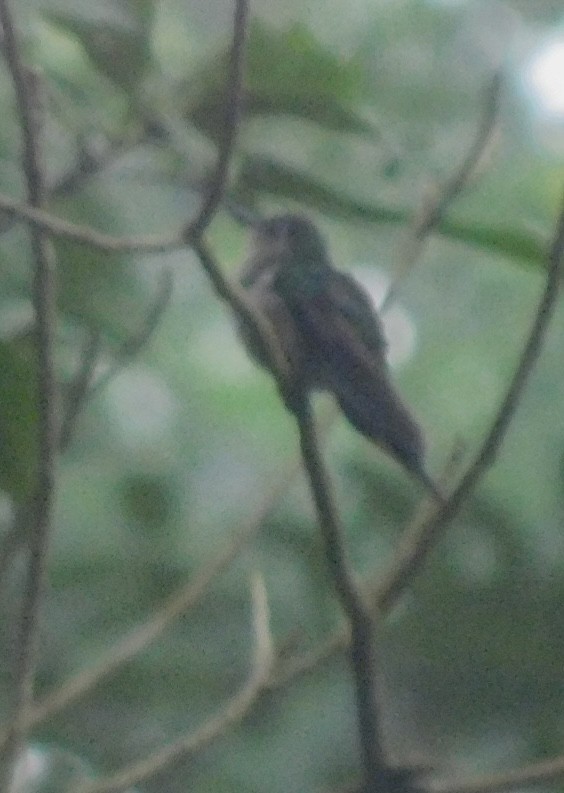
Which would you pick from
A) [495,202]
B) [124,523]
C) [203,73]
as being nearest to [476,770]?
[124,523]

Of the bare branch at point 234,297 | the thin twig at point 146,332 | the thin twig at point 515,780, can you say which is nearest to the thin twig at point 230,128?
the bare branch at point 234,297

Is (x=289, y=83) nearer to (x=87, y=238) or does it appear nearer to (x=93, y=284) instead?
(x=93, y=284)

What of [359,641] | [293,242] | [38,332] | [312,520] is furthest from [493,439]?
[312,520]

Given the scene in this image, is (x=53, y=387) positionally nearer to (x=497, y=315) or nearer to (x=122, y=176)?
(x=122, y=176)

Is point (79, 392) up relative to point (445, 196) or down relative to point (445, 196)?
down

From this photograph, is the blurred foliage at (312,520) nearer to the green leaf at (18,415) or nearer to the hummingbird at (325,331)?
the hummingbird at (325,331)

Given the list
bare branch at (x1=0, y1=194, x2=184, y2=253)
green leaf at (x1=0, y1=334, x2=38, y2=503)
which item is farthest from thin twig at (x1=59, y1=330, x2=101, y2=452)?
bare branch at (x1=0, y1=194, x2=184, y2=253)
